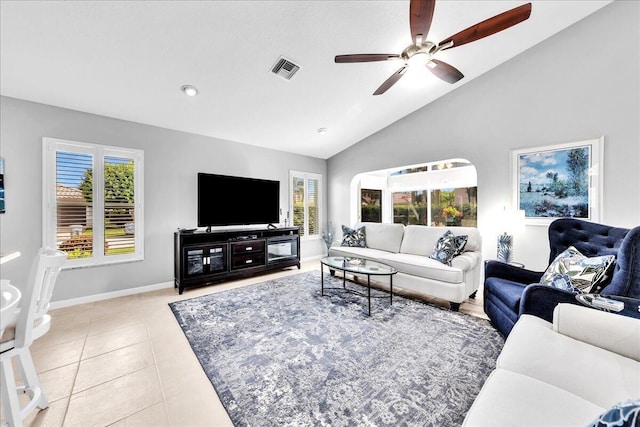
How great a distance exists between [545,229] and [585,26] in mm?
2350

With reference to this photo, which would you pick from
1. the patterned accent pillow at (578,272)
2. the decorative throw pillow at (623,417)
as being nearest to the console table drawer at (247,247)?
the patterned accent pillow at (578,272)

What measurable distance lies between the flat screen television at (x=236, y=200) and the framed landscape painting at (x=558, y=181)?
12.8ft

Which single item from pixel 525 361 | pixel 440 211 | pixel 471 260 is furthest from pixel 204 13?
pixel 440 211

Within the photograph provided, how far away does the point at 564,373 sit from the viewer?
1061 millimetres

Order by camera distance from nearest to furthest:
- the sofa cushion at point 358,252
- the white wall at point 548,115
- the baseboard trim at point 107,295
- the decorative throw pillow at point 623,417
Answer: the decorative throw pillow at point 623,417 → the white wall at point 548,115 → the baseboard trim at point 107,295 → the sofa cushion at point 358,252

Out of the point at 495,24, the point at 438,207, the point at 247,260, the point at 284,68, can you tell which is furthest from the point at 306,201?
the point at 495,24

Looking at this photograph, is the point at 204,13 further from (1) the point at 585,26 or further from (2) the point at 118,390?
(1) the point at 585,26

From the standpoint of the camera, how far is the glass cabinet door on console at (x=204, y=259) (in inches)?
142

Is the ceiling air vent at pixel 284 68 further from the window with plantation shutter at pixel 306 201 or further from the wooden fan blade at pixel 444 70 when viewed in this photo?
the window with plantation shutter at pixel 306 201

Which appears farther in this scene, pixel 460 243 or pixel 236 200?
pixel 236 200

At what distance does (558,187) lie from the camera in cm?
295

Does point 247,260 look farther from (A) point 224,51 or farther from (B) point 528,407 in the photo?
(B) point 528,407

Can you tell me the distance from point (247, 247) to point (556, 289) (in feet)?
12.5

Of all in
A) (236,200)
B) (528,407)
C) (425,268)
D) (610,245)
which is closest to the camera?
(528,407)
